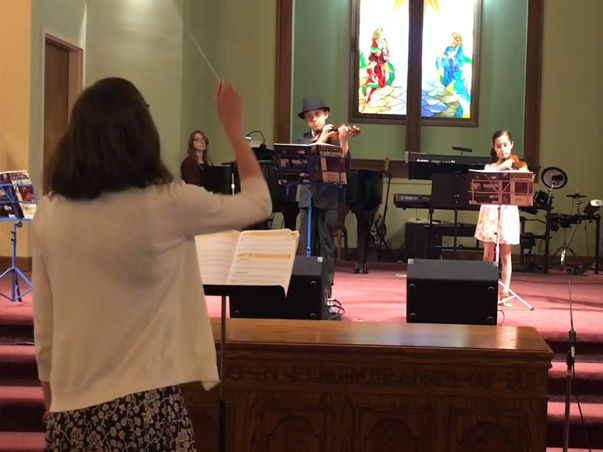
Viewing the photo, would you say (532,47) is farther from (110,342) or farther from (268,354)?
(110,342)

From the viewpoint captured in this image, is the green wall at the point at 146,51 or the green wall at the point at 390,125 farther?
the green wall at the point at 390,125

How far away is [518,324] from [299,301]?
A: 1561 mm

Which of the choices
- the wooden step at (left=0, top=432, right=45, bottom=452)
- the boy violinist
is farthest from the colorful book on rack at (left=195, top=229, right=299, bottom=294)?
the boy violinist

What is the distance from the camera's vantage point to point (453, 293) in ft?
15.2

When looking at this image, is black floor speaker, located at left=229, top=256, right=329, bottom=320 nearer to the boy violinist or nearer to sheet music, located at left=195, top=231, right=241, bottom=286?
the boy violinist

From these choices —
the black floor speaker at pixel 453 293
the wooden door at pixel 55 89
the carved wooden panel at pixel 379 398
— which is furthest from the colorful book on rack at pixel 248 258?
the wooden door at pixel 55 89

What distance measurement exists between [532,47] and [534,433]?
8180 millimetres

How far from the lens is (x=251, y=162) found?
180 cm

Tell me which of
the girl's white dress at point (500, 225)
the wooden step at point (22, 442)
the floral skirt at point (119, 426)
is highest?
the girl's white dress at point (500, 225)

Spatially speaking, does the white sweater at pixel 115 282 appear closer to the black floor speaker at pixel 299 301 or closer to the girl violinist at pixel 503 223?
the black floor speaker at pixel 299 301

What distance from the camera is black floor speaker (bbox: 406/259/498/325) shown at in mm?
4602

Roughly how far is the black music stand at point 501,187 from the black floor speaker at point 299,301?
157cm

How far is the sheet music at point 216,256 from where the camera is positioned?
2328 millimetres

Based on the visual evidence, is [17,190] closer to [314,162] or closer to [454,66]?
[314,162]
